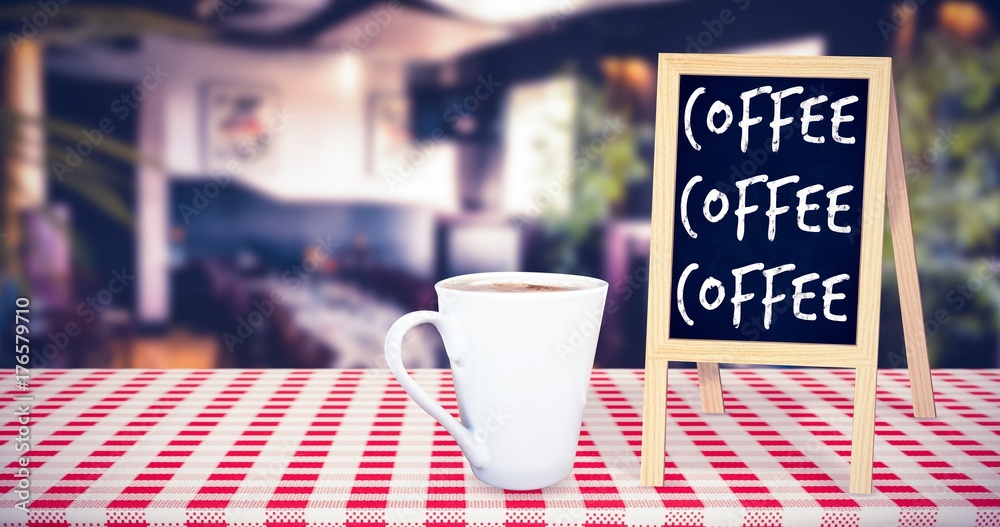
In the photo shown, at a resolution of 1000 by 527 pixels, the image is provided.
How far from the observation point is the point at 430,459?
1.03m

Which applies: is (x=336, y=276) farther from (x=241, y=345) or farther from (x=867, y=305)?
(x=867, y=305)

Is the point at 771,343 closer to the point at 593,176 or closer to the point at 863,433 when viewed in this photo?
the point at 863,433

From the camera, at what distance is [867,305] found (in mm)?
928

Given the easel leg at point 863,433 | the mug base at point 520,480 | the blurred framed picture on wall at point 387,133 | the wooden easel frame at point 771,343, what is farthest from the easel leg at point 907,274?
the blurred framed picture on wall at point 387,133

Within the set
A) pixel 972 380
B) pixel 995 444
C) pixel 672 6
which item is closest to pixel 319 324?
pixel 672 6

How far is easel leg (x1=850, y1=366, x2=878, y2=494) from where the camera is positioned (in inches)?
35.5

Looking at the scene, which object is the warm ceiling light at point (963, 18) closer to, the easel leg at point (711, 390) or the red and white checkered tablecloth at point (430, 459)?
the red and white checkered tablecloth at point (430, 459)

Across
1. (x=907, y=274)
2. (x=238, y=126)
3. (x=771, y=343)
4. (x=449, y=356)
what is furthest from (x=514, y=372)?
(x=238, y=126)

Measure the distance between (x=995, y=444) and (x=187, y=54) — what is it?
70.1 inches

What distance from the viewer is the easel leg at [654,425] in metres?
0.93

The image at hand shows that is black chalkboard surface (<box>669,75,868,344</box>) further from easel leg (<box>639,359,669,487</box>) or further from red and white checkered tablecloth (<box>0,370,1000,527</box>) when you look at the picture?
red and white checkered tablecloth (<box>0,370,1000,527</box>)

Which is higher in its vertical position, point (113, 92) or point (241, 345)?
point (113, 92)

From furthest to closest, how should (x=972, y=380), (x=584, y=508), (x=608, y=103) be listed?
(x=608, y=103) → (x=972, y=380) → (x=584, y=508)

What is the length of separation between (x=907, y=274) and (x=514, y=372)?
806 millimetres
